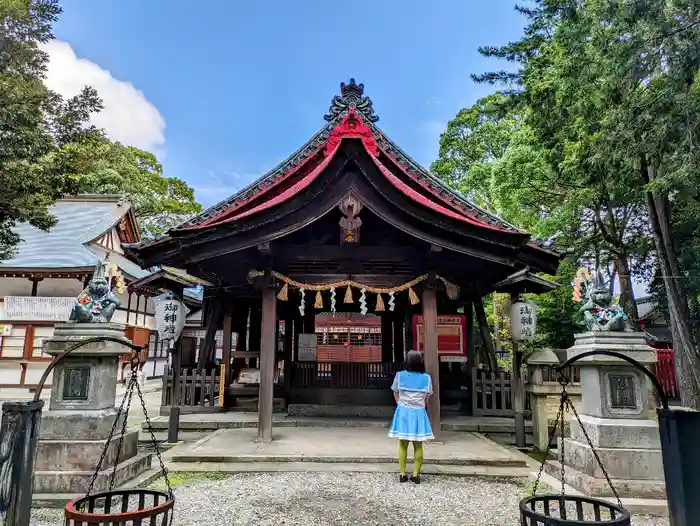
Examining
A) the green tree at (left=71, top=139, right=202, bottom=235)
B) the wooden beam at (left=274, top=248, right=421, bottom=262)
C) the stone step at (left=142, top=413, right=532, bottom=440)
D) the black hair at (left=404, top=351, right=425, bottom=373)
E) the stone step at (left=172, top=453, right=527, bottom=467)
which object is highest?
the green tree at (left=71, top=139, right=202, bottom=235)

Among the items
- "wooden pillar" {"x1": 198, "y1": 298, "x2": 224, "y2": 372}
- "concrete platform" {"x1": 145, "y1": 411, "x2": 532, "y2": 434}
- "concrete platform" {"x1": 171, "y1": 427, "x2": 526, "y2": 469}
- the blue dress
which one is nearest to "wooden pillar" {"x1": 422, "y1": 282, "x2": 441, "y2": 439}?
"concrete platform" {"x1": 171, "y1": 427, "x2": 526, "y2": 469}

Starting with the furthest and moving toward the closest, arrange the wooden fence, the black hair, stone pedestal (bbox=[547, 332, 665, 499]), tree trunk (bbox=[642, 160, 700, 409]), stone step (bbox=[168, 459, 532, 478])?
tree trunk (bbox=[642, 160, 700, 409]), the wooden fence, stone step (bbox=[168, 459, 532, 478]), the black hair, stone pedestal (bbox=[547, 332, 665, 499])

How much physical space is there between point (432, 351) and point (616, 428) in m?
3.21

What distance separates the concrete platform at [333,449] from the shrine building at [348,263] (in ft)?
1.87

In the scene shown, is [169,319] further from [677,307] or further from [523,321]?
[677,307]

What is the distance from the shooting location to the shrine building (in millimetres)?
7527

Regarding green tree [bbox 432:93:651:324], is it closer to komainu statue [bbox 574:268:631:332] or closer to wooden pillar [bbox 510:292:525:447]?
wooden pillar [bbox 510:292:525:447]

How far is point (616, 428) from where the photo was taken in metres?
5.77

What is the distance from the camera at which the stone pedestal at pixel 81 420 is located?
18.5 ft

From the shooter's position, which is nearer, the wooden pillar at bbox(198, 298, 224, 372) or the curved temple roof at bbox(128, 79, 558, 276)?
the curved temple roof at bbox(128, 79, 558, 276)

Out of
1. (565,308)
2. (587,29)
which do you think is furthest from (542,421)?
(565,308)

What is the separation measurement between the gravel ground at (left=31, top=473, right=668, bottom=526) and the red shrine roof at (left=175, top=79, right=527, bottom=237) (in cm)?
404

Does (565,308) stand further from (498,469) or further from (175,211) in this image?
(175,211)

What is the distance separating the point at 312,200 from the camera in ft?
24.6
